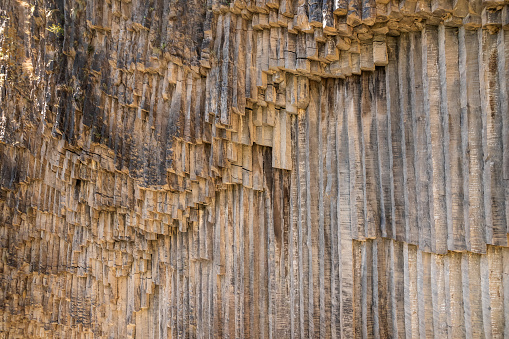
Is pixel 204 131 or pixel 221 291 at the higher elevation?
pixel 204 131

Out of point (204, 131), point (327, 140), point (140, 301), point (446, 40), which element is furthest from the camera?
point (140, 301)

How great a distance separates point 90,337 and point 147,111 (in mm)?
4515

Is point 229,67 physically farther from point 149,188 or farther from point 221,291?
point 221,291

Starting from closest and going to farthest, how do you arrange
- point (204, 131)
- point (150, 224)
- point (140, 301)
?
1. point (204, 131)
2. point (150, 224)
3. point (140, 301)

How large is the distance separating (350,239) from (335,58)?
168 cm

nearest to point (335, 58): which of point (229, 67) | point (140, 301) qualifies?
point (229, 67)

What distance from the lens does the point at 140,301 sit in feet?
21.5

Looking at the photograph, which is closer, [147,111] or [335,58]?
[335,58]

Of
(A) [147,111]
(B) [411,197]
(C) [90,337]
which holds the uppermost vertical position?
(A) [147,111]

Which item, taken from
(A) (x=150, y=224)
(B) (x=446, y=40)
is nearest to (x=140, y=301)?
(A) (x=150, y=224)

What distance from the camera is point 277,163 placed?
15.1 feet

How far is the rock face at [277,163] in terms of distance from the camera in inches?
126

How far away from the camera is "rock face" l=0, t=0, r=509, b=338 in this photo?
3203mm

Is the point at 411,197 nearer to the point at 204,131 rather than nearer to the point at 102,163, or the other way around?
the point at 204,131
